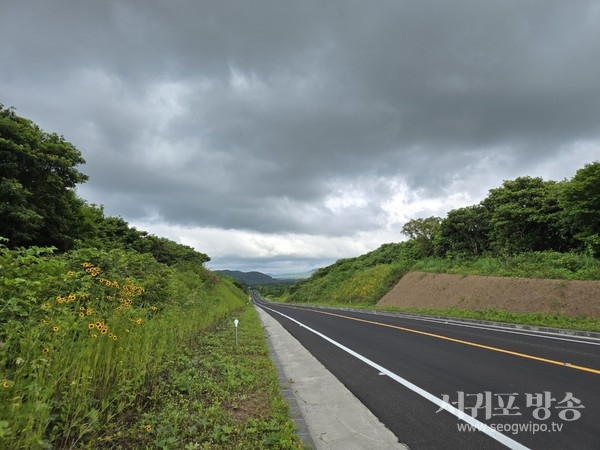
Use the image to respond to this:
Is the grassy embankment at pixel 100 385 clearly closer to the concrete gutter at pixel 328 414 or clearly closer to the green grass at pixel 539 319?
the concrete gutter at pixel 328 414

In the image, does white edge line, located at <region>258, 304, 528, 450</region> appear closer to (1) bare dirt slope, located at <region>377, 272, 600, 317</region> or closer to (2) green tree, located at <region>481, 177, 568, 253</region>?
(1) bare dirt slope, located at <region>377, 272, 600, 317</region>

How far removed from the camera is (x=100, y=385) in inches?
157

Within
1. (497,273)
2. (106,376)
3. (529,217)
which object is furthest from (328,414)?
(529,217)

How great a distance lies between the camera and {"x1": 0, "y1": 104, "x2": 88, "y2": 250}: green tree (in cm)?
1289

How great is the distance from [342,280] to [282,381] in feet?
184

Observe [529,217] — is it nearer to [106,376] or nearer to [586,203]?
[586,203]

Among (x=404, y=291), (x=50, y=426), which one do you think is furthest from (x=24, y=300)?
(x=404, y=291)

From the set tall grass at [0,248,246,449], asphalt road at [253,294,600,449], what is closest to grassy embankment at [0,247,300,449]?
tall grass at [0,248,246,449]

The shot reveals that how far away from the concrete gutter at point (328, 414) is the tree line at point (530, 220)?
23.1 meters

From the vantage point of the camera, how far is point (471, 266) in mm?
29188

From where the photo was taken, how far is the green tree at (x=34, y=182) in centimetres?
1289

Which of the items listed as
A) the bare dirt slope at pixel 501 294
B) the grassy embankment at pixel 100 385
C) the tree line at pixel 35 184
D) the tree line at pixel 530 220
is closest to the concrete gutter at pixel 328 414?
the grassy embankment at pixel 100 385

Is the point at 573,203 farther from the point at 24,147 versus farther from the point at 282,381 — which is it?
the point at 24,147

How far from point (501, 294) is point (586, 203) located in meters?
8.11
